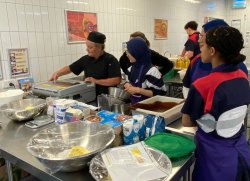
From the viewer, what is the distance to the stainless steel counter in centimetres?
93

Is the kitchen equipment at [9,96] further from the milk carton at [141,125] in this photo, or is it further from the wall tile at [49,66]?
the milk carton at [141,125]

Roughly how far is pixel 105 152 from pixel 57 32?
1910 millimetres

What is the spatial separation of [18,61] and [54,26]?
0.56 metres

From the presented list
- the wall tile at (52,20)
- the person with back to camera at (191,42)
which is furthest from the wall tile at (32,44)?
the person with back to camera at (191,42)

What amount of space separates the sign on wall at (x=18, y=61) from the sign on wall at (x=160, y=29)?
252 centimetres

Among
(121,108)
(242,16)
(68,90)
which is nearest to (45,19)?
(68,90)

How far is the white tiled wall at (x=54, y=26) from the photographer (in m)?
2.15

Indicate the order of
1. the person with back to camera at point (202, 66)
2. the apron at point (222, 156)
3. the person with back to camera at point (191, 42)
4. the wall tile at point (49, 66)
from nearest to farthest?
the apron at point (222, 156)
the person with back to camera at point (202, 66)
the wall tile at point (49, 66)
the person with back to camera at point (191, 42)

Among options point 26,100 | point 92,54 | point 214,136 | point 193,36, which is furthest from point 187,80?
point 193,36

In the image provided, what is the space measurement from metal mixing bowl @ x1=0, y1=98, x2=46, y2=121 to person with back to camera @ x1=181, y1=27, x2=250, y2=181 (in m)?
0.96

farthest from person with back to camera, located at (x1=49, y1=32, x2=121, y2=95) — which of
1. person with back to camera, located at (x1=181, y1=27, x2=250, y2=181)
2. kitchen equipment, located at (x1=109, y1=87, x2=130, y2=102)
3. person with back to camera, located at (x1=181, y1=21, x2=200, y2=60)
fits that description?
person with back to camera, located at (x1=181, y1=21, x2=200, y2=60)

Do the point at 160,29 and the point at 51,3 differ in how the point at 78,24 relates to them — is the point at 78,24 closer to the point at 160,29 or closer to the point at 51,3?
the point at 51,3

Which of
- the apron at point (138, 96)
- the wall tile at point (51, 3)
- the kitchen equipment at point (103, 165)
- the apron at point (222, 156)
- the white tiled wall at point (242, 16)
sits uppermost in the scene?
the white tiled wall at point (242, 16)

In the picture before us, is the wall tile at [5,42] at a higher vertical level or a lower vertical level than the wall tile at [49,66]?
higher
